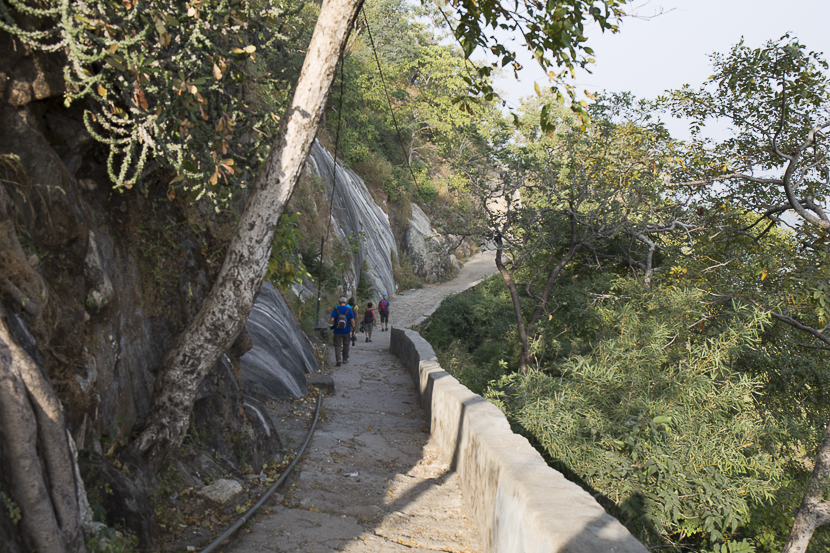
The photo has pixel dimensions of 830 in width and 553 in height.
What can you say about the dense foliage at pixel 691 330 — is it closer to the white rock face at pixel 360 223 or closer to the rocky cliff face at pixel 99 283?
the rocky cliff face at pixel 99 283

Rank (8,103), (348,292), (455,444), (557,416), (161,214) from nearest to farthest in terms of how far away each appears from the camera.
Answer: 1. (8,103)
2. (161,214)
3. (557,416)
4. (455,444)
5. (348,292)

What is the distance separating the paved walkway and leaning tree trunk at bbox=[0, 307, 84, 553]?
5.45ft

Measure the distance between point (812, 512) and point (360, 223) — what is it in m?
21.9

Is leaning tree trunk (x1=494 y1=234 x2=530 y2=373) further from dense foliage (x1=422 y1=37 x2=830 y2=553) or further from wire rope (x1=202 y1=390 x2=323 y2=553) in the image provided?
wire rope (x1=202 y1=390 x2=323 y2=553)

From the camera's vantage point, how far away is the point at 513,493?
3.74 m

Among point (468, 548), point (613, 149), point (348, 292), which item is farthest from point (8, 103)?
point (348, 292)

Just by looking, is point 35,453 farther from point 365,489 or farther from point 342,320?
point 342,320

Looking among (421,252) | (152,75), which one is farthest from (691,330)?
(421,252)

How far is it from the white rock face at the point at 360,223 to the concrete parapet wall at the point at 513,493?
16.6m

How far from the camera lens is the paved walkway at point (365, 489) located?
4645 millimetres

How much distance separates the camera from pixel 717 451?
535 cm

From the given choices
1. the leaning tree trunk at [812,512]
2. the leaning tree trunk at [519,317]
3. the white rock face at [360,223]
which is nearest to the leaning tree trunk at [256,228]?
the leaning tree trunk at [812,512]

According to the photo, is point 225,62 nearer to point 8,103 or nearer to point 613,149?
point 8,103

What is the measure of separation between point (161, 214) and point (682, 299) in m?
7.03
